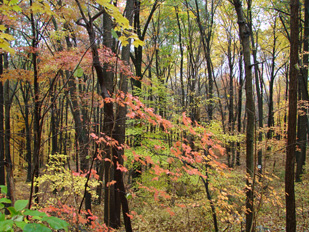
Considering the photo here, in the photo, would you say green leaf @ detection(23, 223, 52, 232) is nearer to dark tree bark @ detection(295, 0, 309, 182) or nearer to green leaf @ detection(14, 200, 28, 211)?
green leaf @ detection(14, 200, 28, 211)

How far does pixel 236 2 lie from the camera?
403cm

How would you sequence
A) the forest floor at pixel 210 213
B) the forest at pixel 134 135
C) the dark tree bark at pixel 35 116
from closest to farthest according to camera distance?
the dark tree bark at pixel 35 116
the forest at pixel 134 135
the forest floor at pixel 210 213

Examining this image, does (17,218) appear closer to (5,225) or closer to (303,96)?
(5,225)

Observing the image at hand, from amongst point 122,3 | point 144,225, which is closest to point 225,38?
point 122,3

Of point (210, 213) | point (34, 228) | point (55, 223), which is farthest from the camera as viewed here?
point (210, 213)

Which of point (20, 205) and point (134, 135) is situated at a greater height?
point (134, 135)

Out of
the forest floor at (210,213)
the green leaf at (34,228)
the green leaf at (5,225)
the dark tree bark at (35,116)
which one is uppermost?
the dark tree bark at (35,116)

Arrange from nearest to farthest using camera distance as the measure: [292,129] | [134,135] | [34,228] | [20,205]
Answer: [34,228] < [20,205] < [134,135] < [292,129]

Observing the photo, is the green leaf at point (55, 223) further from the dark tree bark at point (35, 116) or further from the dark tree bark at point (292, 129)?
the dark tree bark at point (292, 129)

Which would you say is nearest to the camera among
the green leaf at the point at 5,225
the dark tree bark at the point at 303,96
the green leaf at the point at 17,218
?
the green leaf at the point at 5,225

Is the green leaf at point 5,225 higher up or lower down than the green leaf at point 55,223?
higher up

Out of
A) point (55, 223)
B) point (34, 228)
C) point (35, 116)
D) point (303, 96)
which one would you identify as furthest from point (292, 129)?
point (303, 96)

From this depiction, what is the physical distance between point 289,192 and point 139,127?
5.02 metres

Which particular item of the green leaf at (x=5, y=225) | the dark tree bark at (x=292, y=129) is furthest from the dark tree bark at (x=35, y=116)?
the dark tree bark at (x=292, y=129)
